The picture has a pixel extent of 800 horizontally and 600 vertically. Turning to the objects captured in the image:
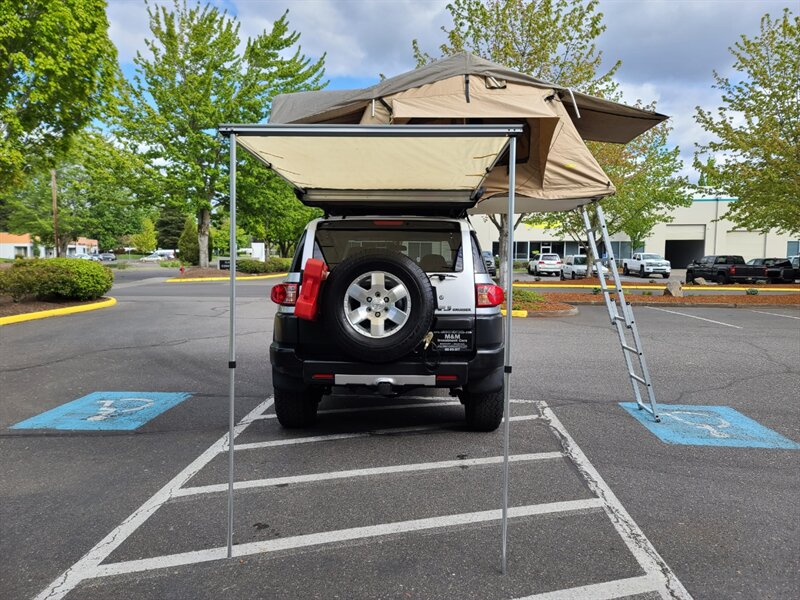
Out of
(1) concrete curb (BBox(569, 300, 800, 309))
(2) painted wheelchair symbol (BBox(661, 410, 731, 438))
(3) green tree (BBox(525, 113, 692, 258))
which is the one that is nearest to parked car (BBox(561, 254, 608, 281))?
(3) green tree (BBox(525, 113, 692, 258))

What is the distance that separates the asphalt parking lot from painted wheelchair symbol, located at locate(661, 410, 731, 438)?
40 cm

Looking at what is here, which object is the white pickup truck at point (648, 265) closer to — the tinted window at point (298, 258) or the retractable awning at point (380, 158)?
the retractable awning at point (380, 158)

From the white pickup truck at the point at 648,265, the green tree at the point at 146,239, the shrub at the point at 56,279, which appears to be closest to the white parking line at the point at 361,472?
the shrub at the point at 56,279

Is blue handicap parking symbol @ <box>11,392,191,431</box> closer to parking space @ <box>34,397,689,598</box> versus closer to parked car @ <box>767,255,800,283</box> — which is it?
parking space @ <box>34,397,689,598</box>

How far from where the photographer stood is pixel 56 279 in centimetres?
1357

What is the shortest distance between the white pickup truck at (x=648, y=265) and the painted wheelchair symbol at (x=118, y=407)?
36.8 meters

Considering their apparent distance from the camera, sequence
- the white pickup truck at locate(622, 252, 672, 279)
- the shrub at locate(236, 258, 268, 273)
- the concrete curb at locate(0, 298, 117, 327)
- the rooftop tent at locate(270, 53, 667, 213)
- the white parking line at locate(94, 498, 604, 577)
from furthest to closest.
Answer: the white pickup truck at locate(622, 252, 672, 279)
the shrub at locate(236, 258, 268, 273)
the concrete curb at locate(0, 298, 117, 327)
the rooftop tent at locate(270, 53, 667, 213)
the white parking line at locate(94, 498, 604, 577)

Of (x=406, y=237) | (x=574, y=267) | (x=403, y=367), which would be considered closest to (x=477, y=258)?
(x=406, y=237)

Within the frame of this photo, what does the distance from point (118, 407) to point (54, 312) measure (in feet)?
28.7

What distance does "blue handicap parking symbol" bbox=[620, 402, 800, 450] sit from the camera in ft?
15.2

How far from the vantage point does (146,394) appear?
620cm

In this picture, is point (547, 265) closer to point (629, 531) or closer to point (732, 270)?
point (732, 270)

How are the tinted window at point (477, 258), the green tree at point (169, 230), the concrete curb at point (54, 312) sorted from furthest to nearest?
the green tree at point (169, 230) → the concrete curb at point (54, 312) → the tinted window at point (477, 258)

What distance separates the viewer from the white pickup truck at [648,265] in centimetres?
3662
